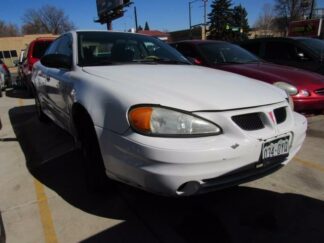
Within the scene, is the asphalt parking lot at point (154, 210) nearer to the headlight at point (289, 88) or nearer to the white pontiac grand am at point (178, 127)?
the white pontiac grand am at point (178, 127)

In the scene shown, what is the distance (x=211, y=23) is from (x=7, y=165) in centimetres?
5600

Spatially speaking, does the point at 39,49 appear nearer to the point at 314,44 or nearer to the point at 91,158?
the point at 314,44

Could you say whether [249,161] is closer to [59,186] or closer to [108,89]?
→ [108,89]

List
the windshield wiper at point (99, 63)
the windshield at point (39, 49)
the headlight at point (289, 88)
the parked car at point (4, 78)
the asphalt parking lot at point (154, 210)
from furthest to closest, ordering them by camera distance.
Result: the parked car at point (4, 78) < the windshield at point (39, 49) < the headlight at point (289, 88) < the windshield wiper at point (99, 63) < the asphalt parking lot at point (154, 210)

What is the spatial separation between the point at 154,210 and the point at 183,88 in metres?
1.07

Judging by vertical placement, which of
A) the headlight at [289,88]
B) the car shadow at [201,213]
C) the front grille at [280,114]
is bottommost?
the car shadow at [201,213]

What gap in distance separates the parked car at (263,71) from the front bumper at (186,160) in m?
2.96

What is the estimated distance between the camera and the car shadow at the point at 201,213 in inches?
99.0

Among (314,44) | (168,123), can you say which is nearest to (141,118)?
(168,123)

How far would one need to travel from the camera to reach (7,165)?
13.4ft

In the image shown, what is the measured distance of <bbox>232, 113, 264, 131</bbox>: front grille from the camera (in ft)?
7.98

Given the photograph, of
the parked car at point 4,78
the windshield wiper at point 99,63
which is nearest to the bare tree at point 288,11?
the parked car at point 4,78

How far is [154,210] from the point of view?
Answer: 114 inches

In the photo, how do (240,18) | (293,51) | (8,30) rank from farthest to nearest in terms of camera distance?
1. (8,30)
2. (240,18)
3. (293,51)
